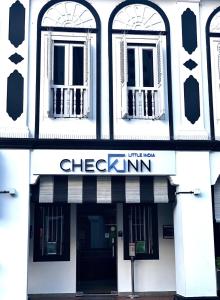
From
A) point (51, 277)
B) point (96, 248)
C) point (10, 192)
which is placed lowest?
point (51, 277)

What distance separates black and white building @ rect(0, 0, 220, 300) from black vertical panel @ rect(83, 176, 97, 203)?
0.9 inches

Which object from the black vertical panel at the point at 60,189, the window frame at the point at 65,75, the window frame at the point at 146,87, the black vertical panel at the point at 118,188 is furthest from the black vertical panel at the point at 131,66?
the black vertical panel at the point at 60,189

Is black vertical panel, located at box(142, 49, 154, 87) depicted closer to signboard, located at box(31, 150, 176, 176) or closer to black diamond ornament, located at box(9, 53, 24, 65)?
signboard, located at box(31, 150, 176, 176)

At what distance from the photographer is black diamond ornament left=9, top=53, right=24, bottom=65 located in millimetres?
10242

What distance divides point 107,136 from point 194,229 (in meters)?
2.89

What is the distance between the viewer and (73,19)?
10672mm

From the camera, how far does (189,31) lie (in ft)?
35.7

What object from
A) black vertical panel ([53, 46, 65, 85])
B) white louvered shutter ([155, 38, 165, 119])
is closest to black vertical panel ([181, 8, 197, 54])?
white louvered shutter ([155, 38, 165, 119])

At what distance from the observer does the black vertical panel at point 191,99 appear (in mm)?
10523

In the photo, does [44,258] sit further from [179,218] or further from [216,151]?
[216,151]

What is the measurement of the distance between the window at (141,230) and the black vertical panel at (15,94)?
12.4 feet

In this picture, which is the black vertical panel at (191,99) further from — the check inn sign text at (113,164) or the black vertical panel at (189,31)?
the check inn sign text at (113,164)

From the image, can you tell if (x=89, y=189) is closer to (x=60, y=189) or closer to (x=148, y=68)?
(x=60, y=189)

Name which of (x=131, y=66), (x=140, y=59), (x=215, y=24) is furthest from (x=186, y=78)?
(x=215, y=24)
